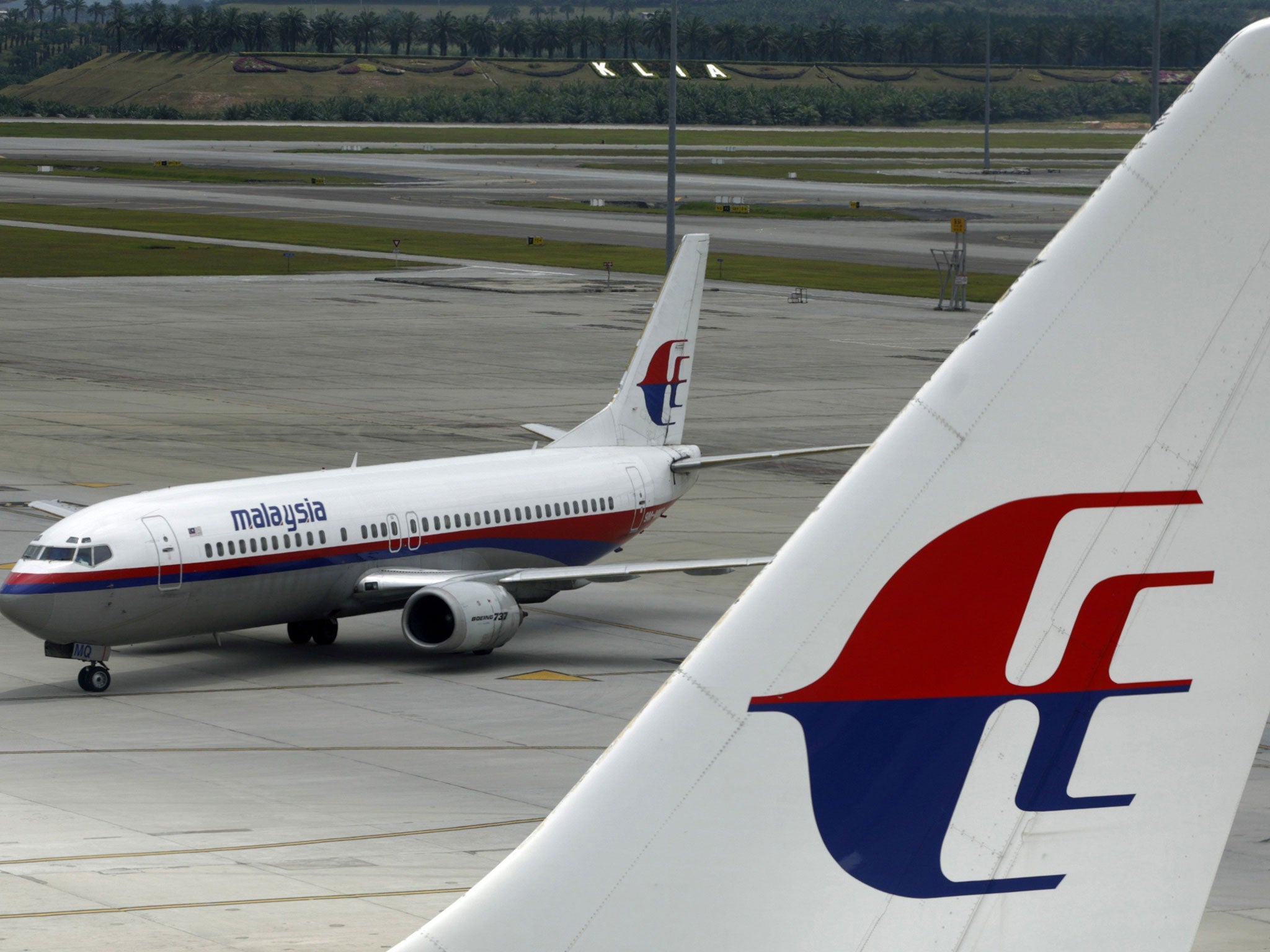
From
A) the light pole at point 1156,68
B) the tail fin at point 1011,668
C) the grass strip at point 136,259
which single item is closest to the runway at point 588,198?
the grass strip at point 136,259

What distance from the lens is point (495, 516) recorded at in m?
33.3

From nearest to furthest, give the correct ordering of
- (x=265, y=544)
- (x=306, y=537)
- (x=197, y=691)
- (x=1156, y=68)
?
1. (x=197, y=691)
2. (x=265, y=544)
3. (x=306, y=537)
4. (x=1156, y=68)

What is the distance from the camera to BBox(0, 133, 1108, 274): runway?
11838 cm

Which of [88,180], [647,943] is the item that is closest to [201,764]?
[647,943]

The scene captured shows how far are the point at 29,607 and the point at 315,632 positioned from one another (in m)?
5.67

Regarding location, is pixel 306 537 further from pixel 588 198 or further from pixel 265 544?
pixel 588 198

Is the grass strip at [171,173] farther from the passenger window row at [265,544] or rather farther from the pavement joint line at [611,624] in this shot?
the passenger window row at [265,544]

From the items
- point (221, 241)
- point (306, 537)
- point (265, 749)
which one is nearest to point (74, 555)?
point (306, 537)

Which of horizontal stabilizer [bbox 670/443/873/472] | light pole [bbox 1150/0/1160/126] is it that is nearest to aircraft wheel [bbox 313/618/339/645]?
horizontal stabilizer [bbox 670/443/873/472]

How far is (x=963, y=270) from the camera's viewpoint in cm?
8706

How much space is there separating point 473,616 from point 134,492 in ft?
55.7

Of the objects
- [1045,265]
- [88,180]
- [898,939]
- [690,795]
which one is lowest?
[88,180]

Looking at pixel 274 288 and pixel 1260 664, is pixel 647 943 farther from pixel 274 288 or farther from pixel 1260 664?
pixel 274 288

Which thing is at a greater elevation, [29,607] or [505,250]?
[29,607]
